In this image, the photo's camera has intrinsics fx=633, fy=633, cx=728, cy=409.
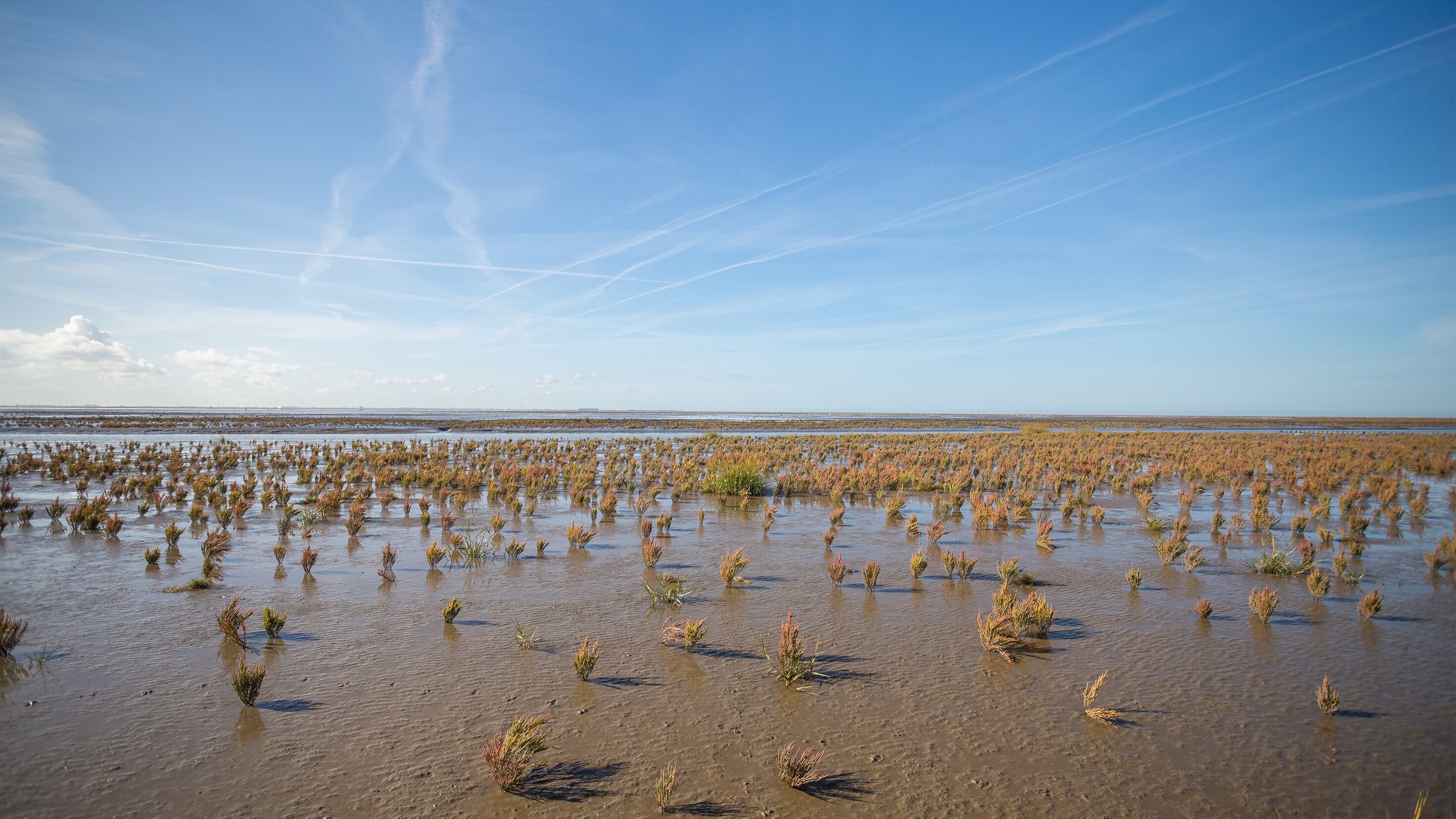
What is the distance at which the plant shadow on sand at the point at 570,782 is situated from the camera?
3.87m

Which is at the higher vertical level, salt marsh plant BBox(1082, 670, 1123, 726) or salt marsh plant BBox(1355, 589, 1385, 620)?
salt marsh plant BBox(1355, 589, 1385, 620)

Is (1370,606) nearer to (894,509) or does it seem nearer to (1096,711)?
(1096,711)

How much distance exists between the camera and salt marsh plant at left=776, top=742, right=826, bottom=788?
157 inches

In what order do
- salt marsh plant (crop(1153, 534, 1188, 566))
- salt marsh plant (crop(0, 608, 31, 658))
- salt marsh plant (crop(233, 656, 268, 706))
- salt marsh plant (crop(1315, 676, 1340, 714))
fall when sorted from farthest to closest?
salt marsh plant (crop(1153, 534, 1188, 566))
salt marsh plant (crop(0, 608, 31, 658))
salt marsh plant (crop(1315, 676, 1340, 714))
salt marsh plant (crop(233, 656, 268, 706))

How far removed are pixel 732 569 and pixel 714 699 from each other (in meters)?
3.38

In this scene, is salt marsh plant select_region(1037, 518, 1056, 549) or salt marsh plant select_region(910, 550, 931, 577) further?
salt marsh plant select_region(1037, 518, 1056, 549)

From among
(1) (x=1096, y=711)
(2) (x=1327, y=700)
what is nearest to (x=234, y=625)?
(1) (x=1096, y=711)

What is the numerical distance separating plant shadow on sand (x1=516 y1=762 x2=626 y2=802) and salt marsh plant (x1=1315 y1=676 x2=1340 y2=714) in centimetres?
545

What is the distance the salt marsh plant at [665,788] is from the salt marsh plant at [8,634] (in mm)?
6288

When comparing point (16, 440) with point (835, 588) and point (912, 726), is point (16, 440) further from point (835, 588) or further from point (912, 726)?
point (912, 726)

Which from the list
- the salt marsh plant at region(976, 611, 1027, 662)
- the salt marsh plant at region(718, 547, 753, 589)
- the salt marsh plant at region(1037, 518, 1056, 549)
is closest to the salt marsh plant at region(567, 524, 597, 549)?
the salt marsh plant at region(718, 547, 753, 589)

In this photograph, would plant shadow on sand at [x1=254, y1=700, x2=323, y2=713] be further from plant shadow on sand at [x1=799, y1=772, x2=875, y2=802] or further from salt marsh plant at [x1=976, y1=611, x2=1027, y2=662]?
salt marsh plant at [x1=976, y1=611, x2=1027, y2=662]

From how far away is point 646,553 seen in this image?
9539 millimetres

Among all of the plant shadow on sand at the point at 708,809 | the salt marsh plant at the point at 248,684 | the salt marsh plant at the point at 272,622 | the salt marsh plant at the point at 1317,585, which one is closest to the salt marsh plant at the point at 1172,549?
the salt marsh plant at the point at 1317,585
